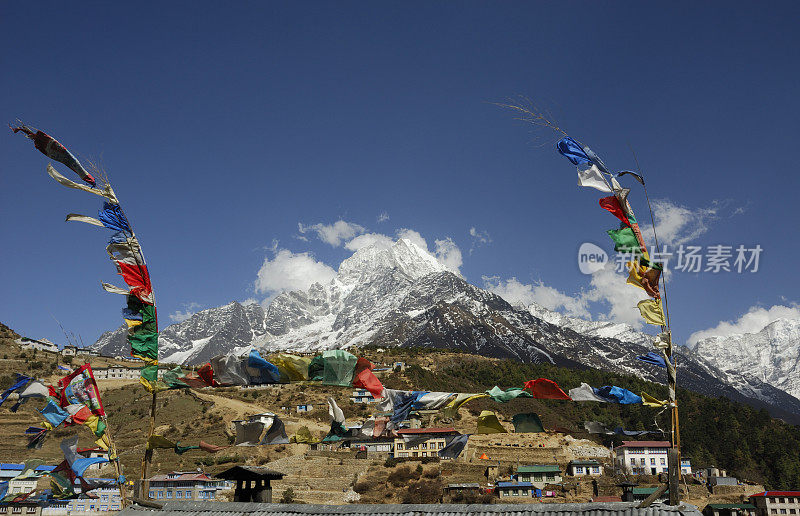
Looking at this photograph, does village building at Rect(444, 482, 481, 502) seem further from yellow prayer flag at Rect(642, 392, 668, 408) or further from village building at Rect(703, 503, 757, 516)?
yellow prayer flag at Rect(642, 392, 668, 408)

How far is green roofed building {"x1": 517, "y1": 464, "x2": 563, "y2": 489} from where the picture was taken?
4362 centimetres

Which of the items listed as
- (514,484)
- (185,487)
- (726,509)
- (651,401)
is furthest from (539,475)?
(651,401)

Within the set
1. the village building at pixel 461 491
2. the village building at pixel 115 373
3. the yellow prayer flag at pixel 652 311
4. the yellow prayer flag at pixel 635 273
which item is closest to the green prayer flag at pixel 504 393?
the yellow prayer flag at pixel 652 311

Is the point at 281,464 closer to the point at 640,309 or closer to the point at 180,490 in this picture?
the point at 180,490

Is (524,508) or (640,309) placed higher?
(640,309)

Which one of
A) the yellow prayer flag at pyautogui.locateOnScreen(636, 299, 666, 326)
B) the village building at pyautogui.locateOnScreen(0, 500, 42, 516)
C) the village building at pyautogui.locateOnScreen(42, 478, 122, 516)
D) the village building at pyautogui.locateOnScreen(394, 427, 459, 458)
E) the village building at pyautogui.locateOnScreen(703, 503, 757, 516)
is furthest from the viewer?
the village building at pyautogui.locateOnScreen(394, 427, 459, 458)

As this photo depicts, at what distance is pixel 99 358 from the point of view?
352 feet

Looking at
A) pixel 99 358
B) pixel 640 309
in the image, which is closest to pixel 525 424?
pixel 640 309

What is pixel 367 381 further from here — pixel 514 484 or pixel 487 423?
pixel 514 484

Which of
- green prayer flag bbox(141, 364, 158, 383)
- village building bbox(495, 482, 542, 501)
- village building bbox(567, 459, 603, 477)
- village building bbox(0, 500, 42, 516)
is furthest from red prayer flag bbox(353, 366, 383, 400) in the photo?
village building bbox(567, 459, 603, 477)

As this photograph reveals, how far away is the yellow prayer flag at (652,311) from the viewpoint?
22.9ft

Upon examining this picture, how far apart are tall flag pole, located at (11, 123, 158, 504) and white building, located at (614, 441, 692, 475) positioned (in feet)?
169

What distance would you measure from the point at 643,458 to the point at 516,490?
59.9ft

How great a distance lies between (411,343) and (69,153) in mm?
179008
